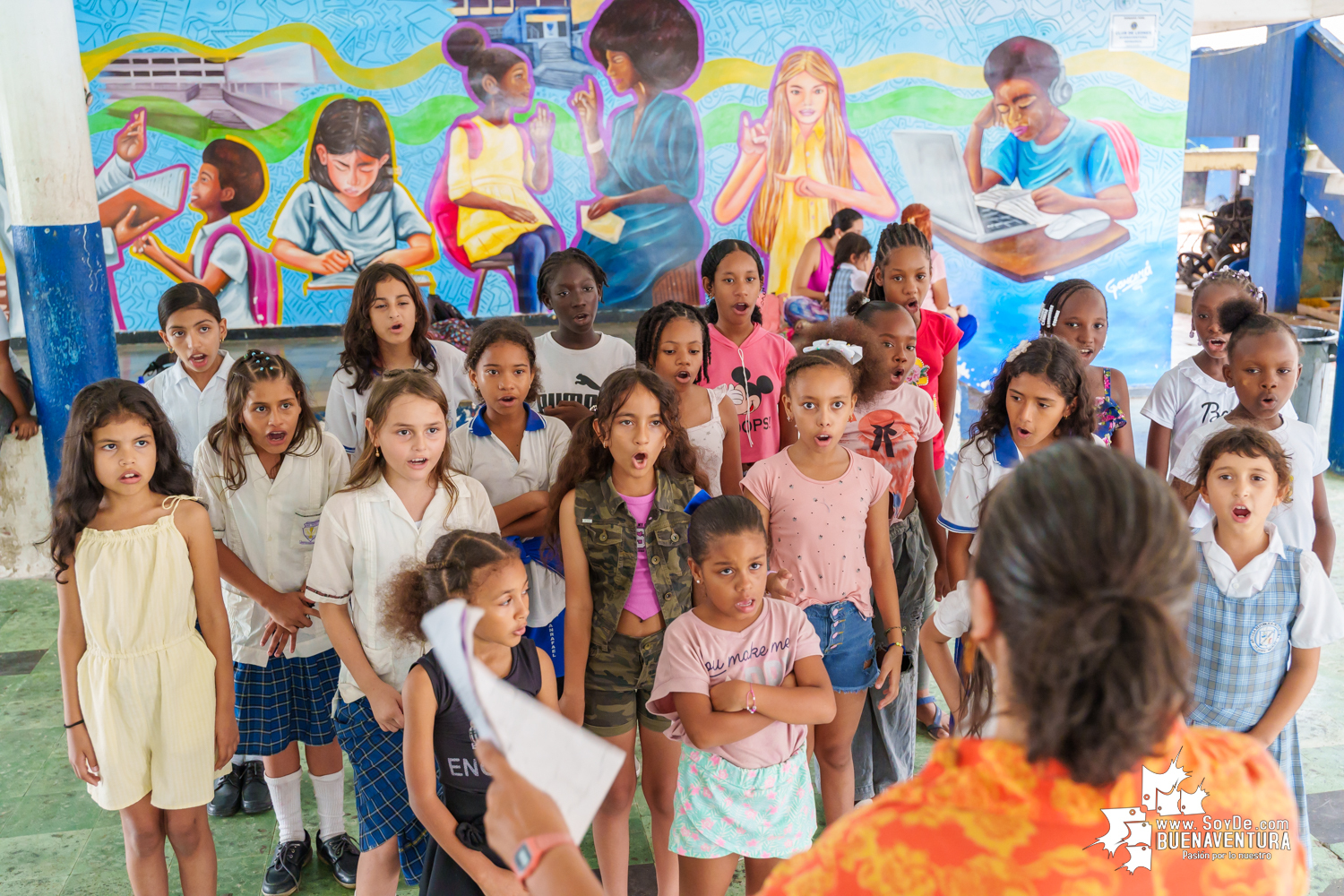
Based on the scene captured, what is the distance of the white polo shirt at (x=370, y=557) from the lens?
2324 millimetres

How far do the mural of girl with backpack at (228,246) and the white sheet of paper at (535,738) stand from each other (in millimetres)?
5633

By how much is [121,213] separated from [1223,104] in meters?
8.61

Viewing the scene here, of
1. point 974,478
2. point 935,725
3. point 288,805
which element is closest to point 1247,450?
point 974,478

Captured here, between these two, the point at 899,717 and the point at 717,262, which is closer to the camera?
the point at 899,717

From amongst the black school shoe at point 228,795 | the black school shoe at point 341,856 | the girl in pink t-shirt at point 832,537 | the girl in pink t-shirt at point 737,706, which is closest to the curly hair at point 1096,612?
the girl in pink t-shirt at point 737,706

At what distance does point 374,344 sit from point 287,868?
1506 mm

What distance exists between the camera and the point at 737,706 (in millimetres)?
2105

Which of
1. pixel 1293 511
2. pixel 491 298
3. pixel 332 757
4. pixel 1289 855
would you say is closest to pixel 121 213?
pixel 491 298

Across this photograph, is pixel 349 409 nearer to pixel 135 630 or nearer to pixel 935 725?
pixel 135 630

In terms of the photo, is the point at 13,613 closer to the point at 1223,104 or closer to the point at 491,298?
the point at 491,298

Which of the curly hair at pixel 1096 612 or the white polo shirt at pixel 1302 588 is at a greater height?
the curly hair at pixel 1096 612

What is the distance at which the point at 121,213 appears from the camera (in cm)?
587

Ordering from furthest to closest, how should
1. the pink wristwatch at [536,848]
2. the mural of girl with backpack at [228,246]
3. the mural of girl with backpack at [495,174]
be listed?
1. the mural of girl with backpack at [495,174]
2. the mural of girl with backpack at [228,246]
3. the pink wristwatch at [536,848]
